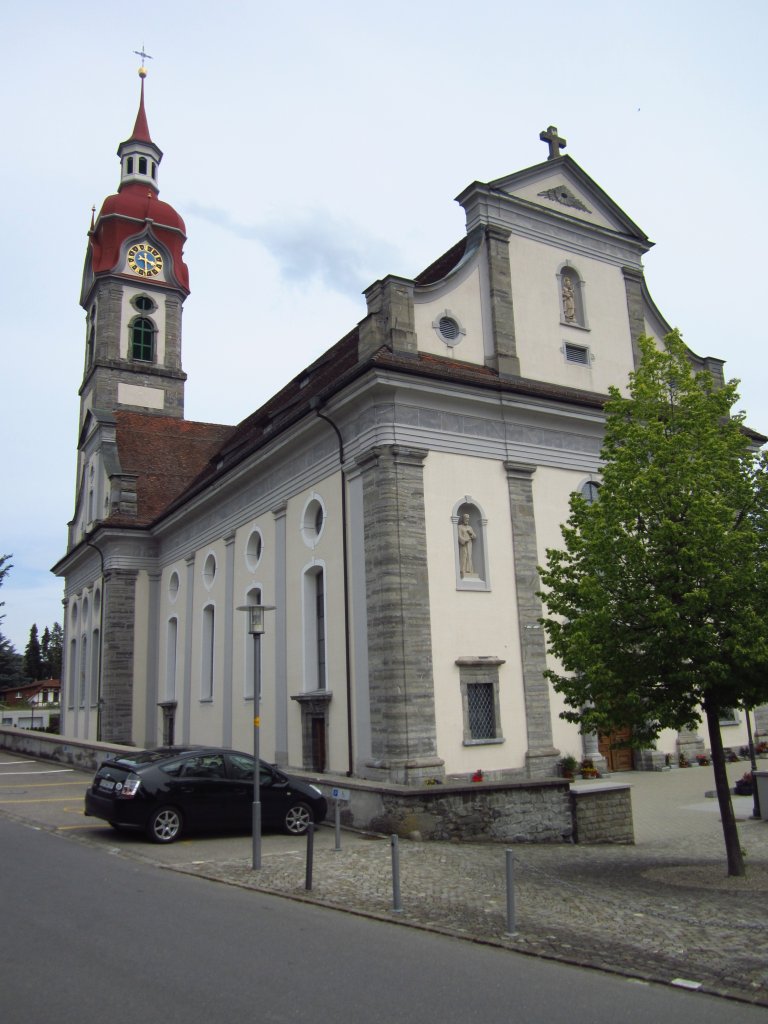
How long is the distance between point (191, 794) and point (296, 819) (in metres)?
1.89

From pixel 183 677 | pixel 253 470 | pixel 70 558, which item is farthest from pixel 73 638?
pixel 253 470

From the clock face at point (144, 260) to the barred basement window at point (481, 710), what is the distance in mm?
32178

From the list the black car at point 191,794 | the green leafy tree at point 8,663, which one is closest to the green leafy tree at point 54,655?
the green leafy tree at point 8,663

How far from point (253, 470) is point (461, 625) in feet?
29.5

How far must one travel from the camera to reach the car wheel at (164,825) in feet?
44.4

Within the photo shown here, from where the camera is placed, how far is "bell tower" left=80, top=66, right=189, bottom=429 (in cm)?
4247

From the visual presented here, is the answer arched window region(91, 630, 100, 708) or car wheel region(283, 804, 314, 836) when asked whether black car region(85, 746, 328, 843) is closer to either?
car wheel region(283, 804, 314, 836)

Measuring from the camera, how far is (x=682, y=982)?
691cm

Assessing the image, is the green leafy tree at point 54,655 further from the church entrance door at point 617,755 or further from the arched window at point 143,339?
the church entrance door at point 617,755

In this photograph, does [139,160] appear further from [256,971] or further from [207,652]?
[256,971]

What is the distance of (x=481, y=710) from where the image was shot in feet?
62.8

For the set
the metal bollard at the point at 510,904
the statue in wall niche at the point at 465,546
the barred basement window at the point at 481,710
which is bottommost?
the metal bollard at the point at 510,904

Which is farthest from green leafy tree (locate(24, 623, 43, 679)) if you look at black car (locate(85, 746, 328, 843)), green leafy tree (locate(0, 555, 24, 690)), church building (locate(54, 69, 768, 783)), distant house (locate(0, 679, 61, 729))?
black car (locate(85, 746, 328, 843))

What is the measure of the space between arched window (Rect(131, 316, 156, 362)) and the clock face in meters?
2.31
